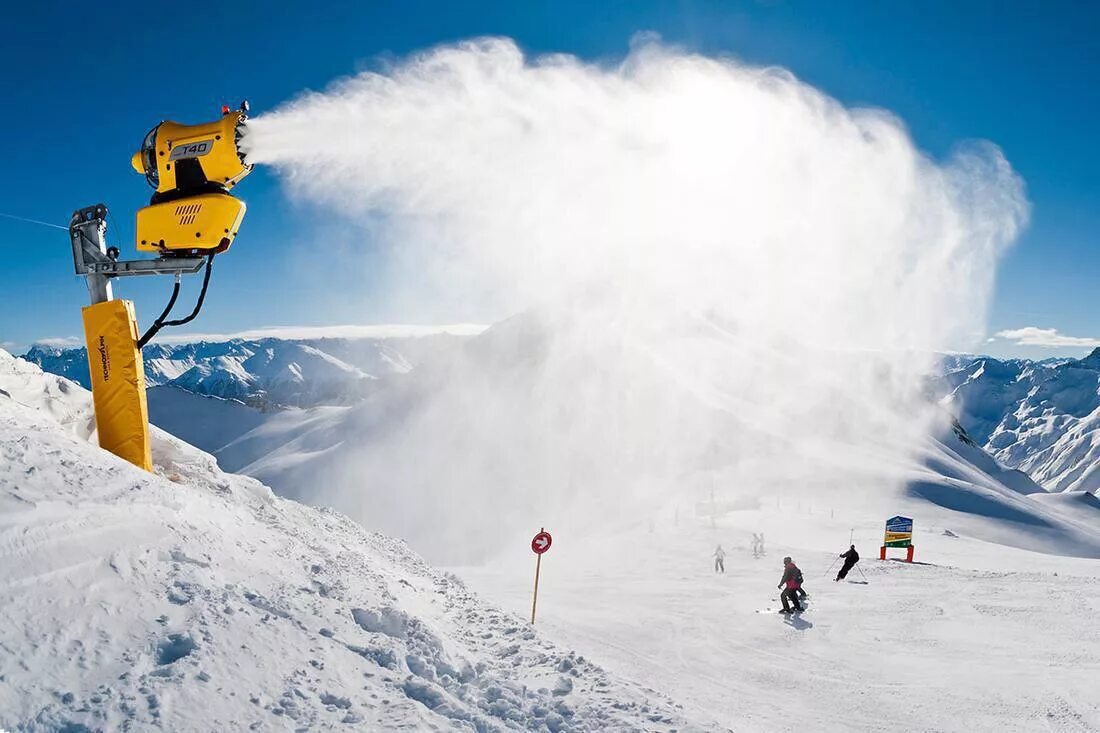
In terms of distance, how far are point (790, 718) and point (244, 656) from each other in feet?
21.3

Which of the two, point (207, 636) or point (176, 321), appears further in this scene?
point (176, 321)

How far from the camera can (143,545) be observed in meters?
6.21

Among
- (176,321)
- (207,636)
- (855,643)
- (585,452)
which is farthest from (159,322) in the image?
(585,452)

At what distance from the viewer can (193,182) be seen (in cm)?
812

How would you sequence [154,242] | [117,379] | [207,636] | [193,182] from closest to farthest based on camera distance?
[207,636]
[193,182]
[154,242]
[117,379]

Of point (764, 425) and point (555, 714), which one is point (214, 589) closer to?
point (555, 714)

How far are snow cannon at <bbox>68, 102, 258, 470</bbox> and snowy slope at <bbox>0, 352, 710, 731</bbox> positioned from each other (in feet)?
3.30

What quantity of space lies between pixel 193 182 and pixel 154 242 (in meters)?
1.11

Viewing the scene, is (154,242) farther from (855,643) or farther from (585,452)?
(585,452)

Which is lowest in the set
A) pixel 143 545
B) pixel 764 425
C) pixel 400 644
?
pixel 400 644

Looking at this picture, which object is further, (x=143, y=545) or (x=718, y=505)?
(x=718, y=505)

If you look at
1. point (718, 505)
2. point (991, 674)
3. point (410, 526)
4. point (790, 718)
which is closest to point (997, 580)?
point (991, 674)

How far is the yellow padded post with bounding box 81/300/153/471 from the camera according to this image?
29.6 ft

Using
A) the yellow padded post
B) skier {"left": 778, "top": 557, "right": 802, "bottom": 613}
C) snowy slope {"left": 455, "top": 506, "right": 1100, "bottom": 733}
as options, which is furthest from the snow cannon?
skier {"left": 778, "top": 557, "right": 802, "bottom": 613}
